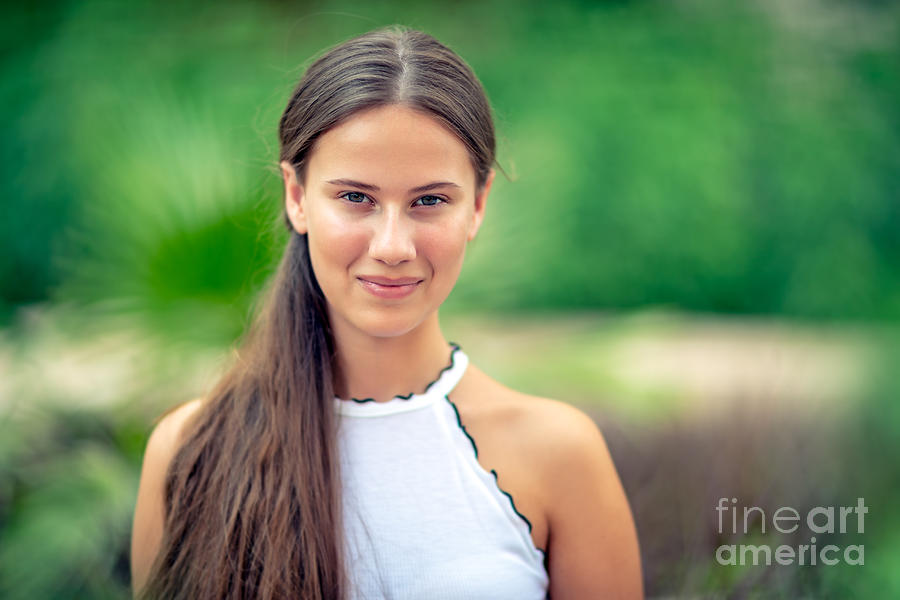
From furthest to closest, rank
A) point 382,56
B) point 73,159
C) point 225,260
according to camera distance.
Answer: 1. point 73,159
2. point 225,260
3. point 382,56

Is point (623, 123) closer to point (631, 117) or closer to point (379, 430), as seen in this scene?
point (631, 117)

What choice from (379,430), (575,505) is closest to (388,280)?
(379,430)

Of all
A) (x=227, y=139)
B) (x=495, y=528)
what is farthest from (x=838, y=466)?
(x=227, y=139)

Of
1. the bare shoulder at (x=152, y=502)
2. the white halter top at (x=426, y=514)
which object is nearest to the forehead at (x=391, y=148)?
the white halter top at (x=426, y=514)

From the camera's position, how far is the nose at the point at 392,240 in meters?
1.35

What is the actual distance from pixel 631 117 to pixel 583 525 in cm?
360

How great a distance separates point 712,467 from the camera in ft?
8.78

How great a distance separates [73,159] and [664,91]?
134 inches

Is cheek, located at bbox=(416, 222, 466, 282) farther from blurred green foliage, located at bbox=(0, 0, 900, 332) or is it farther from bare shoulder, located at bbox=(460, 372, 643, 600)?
blurred green foliage, located at bbox=(0, 0, 900, 332)

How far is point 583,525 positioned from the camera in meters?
1.54

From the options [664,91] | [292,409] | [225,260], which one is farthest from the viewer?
[664,91]

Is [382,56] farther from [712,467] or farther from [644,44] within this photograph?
[644,44]

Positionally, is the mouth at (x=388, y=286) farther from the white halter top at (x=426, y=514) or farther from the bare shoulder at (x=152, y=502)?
the bare shoulder at (x=152, y=502)

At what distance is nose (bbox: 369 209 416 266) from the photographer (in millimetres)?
1354
